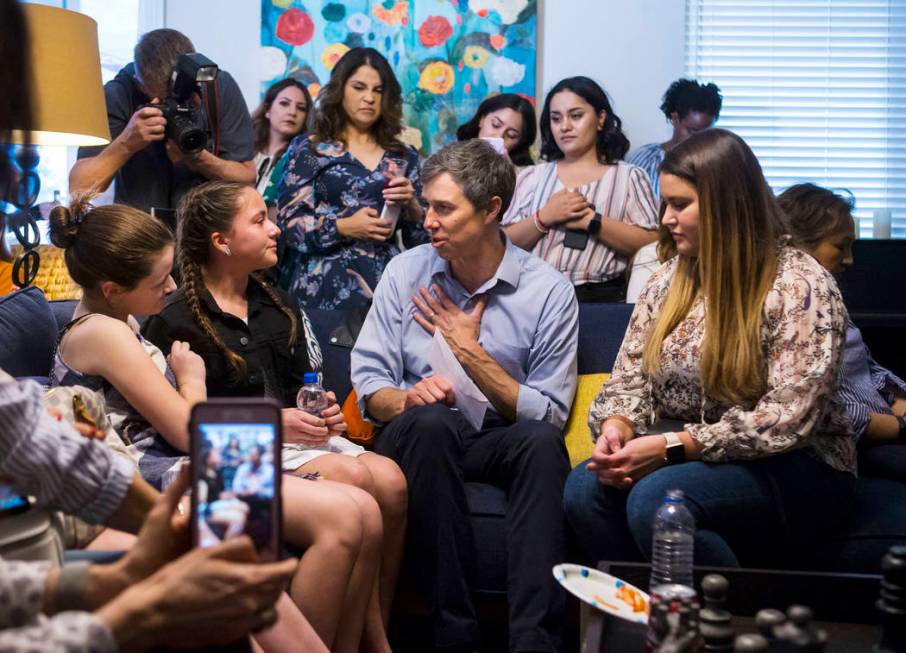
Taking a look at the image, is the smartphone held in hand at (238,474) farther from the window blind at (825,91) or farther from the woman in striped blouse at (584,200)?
the window blind at (825,91)

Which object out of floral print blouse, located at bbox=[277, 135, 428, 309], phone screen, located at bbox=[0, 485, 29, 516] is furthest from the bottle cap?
floral print blouse, located at bbox=[277, 135, 428, 309]

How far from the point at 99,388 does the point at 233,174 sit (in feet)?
4.76

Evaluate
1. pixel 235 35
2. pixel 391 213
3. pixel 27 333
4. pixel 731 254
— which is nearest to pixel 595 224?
pixel 391 213

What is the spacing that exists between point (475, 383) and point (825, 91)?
2.78 meters

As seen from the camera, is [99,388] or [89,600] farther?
[99,388]

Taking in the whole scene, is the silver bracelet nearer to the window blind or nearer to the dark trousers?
the dark trousers

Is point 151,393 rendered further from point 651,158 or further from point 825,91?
point 825,91

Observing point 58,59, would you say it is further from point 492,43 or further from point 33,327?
point 492,43

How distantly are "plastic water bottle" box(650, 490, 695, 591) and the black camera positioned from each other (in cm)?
189

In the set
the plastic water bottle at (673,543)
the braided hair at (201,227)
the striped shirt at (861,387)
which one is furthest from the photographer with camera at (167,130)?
the striped shirt at (861,387)

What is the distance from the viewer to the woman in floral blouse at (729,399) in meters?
2.22

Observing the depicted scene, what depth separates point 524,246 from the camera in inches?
141

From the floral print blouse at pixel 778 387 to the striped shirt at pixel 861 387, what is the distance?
24cm

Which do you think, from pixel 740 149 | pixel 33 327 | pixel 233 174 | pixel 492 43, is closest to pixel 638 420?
pixel 740 149
